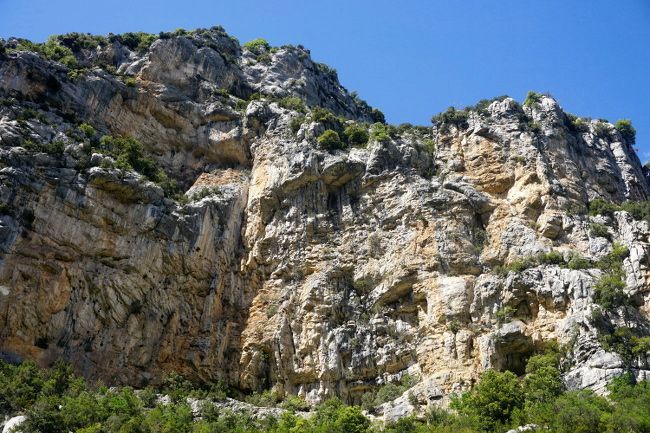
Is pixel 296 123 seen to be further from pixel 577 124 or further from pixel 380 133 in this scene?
pixel 577 124

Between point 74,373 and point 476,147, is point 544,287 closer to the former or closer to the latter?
point 476,147

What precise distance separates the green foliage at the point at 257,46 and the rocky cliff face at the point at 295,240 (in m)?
15.1

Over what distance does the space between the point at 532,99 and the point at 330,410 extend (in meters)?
28.1

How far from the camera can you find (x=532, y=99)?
49.3m

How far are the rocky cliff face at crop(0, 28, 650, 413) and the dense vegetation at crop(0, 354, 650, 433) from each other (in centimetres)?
172

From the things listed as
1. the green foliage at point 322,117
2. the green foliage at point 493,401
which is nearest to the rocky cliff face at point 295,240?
the green foliage at point 322,117

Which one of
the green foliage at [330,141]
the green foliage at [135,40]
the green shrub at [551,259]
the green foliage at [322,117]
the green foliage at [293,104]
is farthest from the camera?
the green foliage at [135,40]

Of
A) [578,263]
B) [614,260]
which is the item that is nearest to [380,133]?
[578,263]

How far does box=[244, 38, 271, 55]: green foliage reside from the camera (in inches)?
2527

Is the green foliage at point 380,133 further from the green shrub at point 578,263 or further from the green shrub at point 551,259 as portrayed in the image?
the green shrub at point 578,263

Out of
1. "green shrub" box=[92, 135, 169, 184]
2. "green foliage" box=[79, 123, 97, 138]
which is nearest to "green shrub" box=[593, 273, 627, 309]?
"green shrub" box=[92, 135, 169, 184]

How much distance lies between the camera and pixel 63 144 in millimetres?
39719

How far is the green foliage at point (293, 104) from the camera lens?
51.0 m

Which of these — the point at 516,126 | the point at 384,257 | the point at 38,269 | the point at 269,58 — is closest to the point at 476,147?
the point at 516,126
